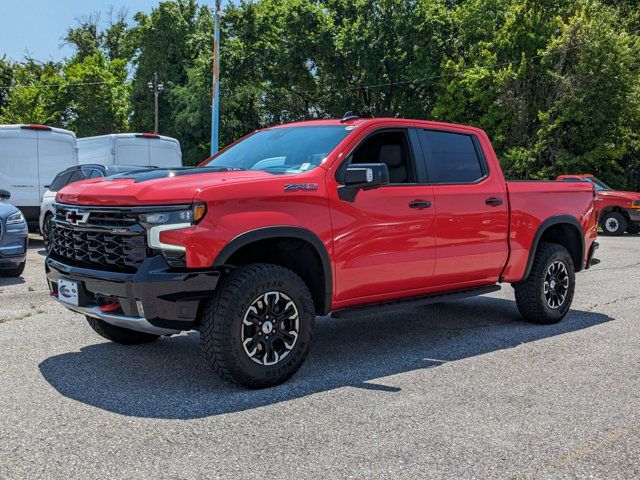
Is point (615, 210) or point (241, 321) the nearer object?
point (241, 321)

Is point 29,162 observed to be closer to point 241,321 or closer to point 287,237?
point 287,237

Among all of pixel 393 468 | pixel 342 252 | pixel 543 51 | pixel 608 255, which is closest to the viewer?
pixel 393 468

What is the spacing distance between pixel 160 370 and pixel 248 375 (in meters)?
0.92

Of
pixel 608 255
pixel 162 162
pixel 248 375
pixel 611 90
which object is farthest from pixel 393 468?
pixel 611 90

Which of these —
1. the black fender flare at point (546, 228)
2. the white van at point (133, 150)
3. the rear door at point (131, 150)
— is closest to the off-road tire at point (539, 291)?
the black fender flare at point (546, 228)

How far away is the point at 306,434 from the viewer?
366 cm

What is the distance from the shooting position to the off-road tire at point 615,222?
774 inches

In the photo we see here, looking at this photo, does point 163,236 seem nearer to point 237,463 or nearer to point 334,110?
point 237,463

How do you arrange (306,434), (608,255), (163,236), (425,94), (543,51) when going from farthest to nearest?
(425,94)
(543,51)
(608,255)
(163,236)
(306,434)

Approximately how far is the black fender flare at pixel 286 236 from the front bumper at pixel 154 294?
146 mm

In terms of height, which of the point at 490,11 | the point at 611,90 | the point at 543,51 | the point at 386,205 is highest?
the point at 490,11

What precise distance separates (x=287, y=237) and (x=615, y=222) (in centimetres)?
1783

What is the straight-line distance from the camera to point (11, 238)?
8.77 m

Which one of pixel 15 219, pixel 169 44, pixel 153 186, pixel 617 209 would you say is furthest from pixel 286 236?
pixel 169 44
